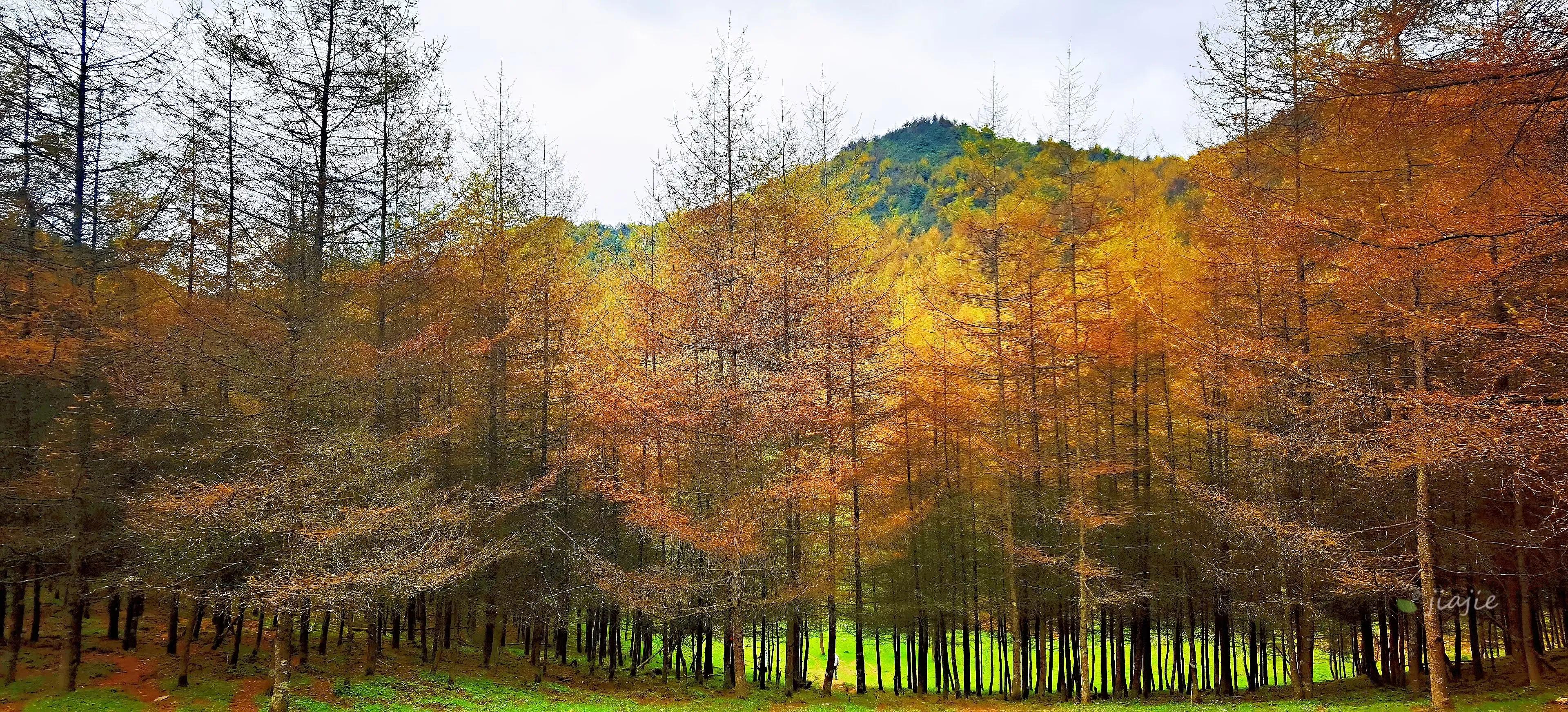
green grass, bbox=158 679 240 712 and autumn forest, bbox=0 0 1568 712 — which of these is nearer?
autumn forest, bbox=0 0 1568 712

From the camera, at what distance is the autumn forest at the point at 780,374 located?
8.80 meters

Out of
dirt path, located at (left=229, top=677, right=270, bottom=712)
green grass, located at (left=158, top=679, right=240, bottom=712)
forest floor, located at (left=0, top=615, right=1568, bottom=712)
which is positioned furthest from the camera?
dirt path, located at (left=229, top=677, right=270, bottom=712)

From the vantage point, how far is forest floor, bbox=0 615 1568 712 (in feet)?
34.5

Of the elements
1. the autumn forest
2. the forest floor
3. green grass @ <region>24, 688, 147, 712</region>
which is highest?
the autumn forest

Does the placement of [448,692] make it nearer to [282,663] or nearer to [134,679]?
[282,663]

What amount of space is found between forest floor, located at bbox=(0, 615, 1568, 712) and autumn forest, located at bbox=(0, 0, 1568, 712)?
14.8 inches

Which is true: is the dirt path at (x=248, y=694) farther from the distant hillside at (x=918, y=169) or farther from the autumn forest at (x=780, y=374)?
the distant hillside at (x=918, y=169)

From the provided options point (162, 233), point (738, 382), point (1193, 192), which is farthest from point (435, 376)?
point (1193, 192)

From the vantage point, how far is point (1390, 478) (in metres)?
10.8

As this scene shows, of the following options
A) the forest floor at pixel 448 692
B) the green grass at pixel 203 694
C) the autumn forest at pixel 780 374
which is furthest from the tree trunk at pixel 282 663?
the green grass at pixel 203 694

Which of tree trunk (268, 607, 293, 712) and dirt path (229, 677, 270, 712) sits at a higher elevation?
tree trunk (268, 607, 293, 712)

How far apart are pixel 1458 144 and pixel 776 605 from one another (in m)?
12.9

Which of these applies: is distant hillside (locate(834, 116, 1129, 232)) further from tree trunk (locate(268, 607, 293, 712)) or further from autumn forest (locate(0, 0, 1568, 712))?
tree trunk (locate(268, 607, 293, 712))

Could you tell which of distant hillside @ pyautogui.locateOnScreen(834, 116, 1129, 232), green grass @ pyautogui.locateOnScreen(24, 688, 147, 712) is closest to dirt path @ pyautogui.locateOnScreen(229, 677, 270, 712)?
green grass @ pyautogui.locateOnScreen(24, 688, 147, 712)
